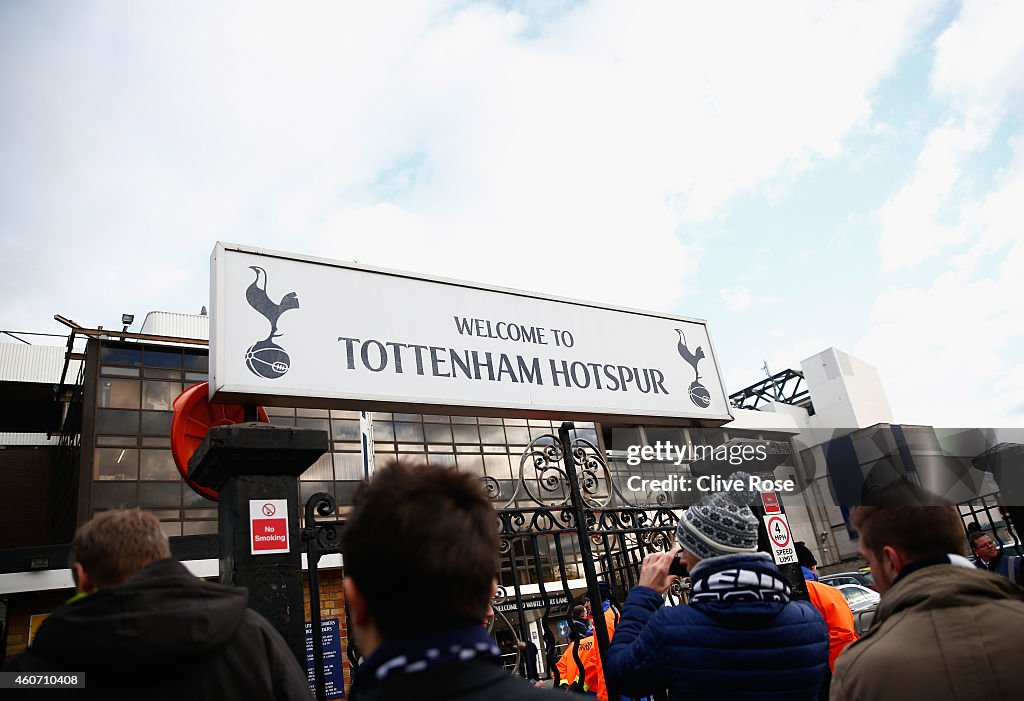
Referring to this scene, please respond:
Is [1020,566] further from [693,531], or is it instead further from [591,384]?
[693,531]

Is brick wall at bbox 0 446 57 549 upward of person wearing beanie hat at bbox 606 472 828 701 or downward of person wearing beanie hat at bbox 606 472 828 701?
upward

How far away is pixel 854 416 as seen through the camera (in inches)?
1523

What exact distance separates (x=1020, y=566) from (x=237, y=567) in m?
5.25

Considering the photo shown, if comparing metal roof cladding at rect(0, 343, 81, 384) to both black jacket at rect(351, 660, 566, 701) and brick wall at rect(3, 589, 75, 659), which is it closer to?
brick wall at rect(3, 589, 75, 659)

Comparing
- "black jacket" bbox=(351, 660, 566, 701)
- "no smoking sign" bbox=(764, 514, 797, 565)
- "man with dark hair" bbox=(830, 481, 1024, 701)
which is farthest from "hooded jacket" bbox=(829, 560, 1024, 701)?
"no smoking sign" bbox=(764, 514, 797, 565)

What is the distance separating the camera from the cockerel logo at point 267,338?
3170 millimetres

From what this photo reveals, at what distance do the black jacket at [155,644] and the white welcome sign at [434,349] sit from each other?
145cm

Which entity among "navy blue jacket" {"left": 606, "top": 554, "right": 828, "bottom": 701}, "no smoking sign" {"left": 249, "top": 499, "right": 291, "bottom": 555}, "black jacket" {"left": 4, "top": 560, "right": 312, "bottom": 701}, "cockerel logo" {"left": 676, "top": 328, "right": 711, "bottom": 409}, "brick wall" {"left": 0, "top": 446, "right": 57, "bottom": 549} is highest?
"brick wall" {"left": 0, "top": 446, "right": 57, "bottom": 549}

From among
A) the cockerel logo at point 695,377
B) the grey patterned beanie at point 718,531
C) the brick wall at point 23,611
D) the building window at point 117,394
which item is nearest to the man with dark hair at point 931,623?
the grey patterned beanie at point 718,531

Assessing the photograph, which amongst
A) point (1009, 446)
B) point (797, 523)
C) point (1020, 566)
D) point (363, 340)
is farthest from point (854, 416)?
point (363, 340)

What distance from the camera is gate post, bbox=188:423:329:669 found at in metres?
2.81

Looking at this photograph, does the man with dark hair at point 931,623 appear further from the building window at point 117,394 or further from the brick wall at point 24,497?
the brick wall at point 24,497

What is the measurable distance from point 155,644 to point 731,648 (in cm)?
167

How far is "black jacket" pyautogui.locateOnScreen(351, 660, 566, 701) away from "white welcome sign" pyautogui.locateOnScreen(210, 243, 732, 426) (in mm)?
2299
